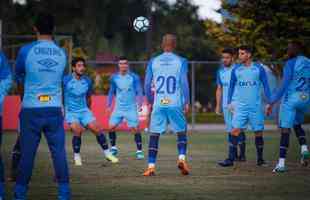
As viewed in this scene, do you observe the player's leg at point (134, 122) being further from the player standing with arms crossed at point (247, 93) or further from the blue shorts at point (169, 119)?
the blue shorts at point (169, 119)

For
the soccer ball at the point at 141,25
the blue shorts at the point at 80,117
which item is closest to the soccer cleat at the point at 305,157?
the blue shorts at the point at 80,117

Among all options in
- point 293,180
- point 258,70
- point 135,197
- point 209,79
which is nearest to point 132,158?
point 258,70

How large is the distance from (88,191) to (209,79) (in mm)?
49668

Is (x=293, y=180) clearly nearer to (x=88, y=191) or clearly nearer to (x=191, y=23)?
(x=88, y=191)

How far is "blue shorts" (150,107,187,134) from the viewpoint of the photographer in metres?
13.6

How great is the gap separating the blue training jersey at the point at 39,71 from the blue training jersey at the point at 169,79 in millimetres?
3986

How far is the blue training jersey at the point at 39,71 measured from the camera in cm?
965

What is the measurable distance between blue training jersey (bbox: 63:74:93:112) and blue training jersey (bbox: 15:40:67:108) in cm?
584

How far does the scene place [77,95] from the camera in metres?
15.7

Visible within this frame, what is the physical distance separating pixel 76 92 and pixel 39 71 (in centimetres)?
600

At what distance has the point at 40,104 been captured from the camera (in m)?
9.69

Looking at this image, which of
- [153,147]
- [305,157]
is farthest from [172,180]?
[305,157]

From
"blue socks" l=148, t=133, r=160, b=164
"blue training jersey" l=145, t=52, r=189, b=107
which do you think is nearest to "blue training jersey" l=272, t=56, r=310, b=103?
"blue training jersey" l=145, t=52, r=189, b=107

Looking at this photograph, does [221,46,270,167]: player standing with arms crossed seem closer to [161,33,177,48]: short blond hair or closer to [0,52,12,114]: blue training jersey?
[161,33,177,48]: short blond hair
